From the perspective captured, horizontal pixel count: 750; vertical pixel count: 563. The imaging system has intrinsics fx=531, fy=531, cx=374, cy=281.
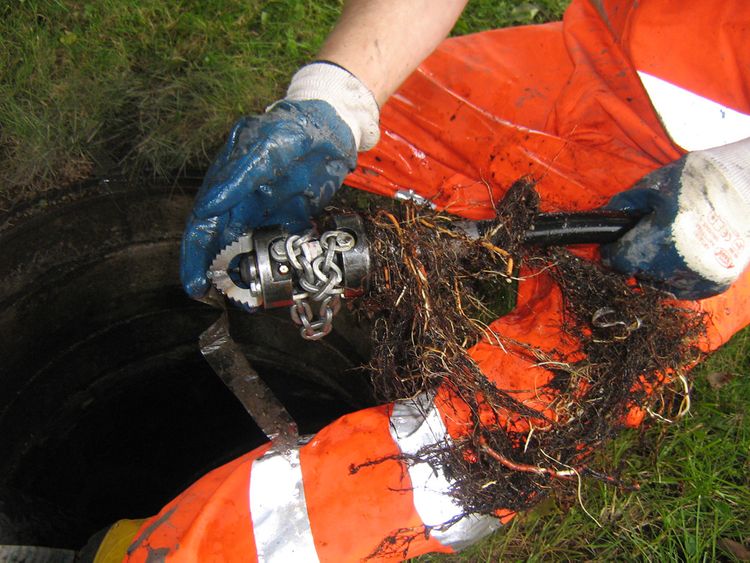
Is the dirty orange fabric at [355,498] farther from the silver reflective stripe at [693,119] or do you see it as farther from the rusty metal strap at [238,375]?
the silver reflective stripe at [693,119]

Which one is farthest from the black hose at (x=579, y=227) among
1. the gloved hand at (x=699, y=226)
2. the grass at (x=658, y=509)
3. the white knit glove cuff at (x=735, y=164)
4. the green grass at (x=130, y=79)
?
the green grass at (x=130, y=79)

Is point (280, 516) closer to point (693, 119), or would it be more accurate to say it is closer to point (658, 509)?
point (658, 509)

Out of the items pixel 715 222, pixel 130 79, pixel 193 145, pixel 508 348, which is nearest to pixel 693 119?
pixel 715 222

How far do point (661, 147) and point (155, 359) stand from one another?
2.07 meters

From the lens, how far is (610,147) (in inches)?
62.0

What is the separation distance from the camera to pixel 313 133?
1.14m

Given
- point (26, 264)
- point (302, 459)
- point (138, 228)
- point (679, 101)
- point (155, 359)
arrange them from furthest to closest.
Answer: point (155, 359) < point (138, 228) < point (26, 264) < point (679, 101) < point (302, 459)

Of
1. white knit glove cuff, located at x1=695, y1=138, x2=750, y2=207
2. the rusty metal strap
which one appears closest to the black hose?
white knit glove cuff, located at x1=695, y1=138, x2=750, y2=207

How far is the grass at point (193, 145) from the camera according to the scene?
5.58 ft

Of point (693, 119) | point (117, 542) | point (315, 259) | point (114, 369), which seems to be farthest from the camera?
point (114, 369)

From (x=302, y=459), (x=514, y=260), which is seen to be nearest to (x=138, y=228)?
(x=302, y=459)

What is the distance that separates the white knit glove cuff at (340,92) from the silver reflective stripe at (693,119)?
2.58 ft

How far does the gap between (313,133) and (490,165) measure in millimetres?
733

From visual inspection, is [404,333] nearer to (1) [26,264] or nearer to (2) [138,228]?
(2) [138,228]
